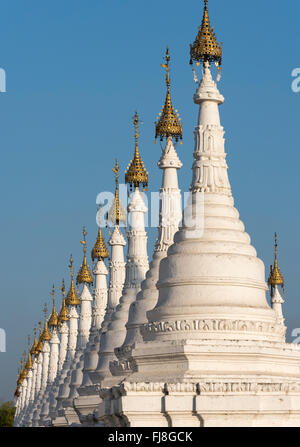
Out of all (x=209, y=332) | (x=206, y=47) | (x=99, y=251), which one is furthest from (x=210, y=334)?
(x=99, y=251)

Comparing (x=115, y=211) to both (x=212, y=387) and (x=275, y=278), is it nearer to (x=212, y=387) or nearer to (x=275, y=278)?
(x=275, y=278)

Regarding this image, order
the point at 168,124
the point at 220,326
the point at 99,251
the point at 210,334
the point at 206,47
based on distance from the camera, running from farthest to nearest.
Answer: the point at 99,251 → the point at 168,124 → the point at 206,47 → the point at 220,326 → the point at 210,334

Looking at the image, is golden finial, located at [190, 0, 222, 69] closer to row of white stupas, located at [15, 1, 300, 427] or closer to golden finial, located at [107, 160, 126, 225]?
row of white stupas, located at [15, 1, 300, 427]

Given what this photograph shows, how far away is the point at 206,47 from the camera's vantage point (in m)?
41.5

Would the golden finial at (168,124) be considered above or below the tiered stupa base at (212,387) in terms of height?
above

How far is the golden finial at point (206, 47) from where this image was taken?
4153cm

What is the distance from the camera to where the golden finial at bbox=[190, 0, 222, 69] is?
4153 centimetres

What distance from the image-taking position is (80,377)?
67.6 m

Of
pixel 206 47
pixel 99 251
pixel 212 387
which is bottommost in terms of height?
pixel 212 387

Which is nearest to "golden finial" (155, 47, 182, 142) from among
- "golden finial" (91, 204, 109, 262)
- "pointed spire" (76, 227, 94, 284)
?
"golden finial" (91, 204, 109, 262)

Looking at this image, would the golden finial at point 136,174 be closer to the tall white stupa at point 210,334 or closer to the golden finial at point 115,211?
the golden finial at point 115,211

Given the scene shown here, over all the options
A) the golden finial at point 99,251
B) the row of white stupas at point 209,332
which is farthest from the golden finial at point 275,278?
the row of white stupas at point 209,332
